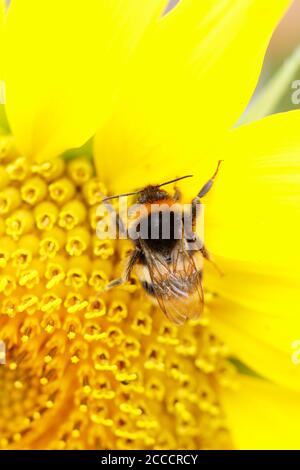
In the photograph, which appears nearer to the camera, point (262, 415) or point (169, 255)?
point (169, 255)

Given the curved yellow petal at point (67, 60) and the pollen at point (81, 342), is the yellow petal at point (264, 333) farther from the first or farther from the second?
the curved yellow petal at point (67, 60)

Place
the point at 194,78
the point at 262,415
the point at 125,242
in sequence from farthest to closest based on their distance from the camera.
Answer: the point at 262,415, the point at 125,242, the point at 194,78

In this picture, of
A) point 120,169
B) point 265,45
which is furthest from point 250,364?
point 265,45

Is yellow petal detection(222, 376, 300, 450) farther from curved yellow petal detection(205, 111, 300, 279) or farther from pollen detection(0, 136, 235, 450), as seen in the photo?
curved yellow petal detection(205, 111, 300, 279)

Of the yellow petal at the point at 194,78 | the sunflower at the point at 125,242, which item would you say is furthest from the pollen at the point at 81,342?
the yellow petal at the point at 194,78

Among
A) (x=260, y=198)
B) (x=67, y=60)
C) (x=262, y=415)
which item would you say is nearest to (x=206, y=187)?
(x=260, y=198)

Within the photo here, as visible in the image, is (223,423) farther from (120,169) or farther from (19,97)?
(19,97)

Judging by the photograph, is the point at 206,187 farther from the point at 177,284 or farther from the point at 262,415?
the point at 262,415
